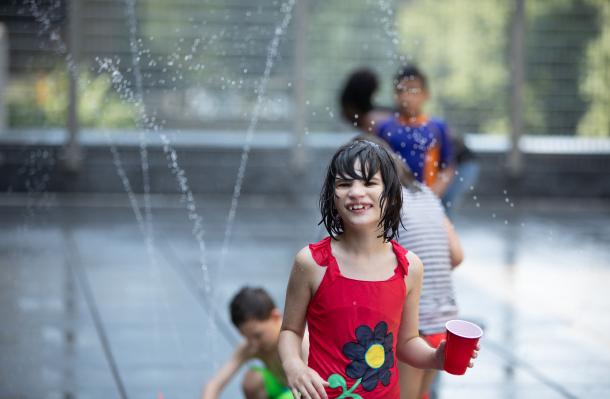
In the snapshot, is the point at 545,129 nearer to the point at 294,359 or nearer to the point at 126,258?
the point at 126,258

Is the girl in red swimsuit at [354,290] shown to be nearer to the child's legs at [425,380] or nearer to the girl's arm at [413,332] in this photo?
the girl's arm at [413,332]

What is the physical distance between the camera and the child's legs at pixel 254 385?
4266 millimetres

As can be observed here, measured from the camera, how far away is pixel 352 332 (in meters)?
2.77

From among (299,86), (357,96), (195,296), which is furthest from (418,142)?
(299,86)

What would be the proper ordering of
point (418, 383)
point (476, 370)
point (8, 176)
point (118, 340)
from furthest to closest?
point (8, 176) < point (118, 340) < point (476, 370) < point (418, 383)

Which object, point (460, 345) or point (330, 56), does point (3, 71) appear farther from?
point (460, 345)

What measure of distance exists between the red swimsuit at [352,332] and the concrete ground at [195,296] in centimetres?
226

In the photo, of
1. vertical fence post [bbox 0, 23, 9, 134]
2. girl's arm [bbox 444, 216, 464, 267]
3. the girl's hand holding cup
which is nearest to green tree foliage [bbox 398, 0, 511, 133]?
vertical fence post [bbox 0, 23, 9, 134]

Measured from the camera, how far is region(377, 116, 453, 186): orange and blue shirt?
15.7 ft

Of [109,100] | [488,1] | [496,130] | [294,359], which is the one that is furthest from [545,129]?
[294,359]

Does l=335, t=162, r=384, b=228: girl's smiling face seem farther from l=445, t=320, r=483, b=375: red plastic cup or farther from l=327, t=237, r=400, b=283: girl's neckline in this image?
l=445, t=320, r=483, b=375: red plastic cup

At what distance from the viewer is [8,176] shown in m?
12.5

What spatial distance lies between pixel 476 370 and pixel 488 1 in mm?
9209

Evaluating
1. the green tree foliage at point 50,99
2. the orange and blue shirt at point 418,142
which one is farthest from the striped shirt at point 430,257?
the green tree foliage at point 50,99
